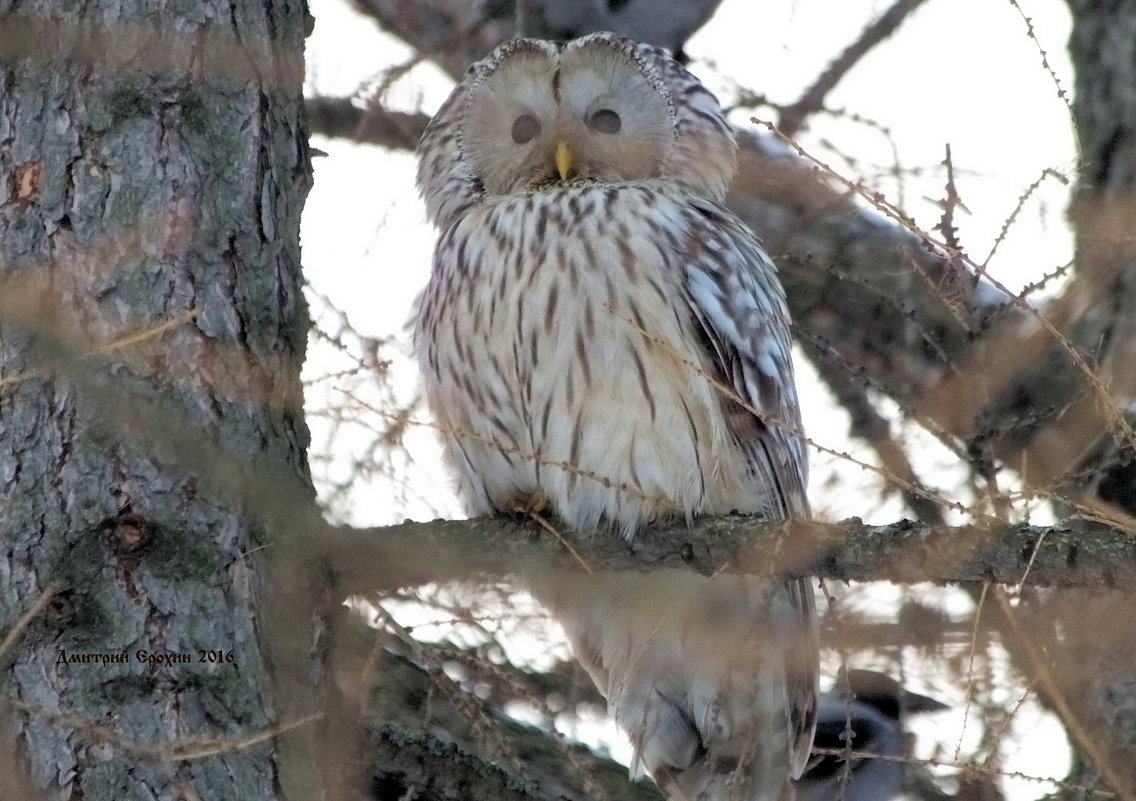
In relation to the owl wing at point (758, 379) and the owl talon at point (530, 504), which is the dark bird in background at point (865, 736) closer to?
the owl wing at point (758, 379)

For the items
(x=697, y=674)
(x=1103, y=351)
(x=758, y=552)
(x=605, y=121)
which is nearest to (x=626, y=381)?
(x=758, y=552)

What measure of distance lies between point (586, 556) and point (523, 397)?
45cm

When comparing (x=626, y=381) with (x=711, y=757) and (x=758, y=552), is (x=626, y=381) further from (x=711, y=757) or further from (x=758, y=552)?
(x=711, y=757)

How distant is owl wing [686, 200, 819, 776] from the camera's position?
4020 mm

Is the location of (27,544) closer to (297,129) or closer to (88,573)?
(88,573)

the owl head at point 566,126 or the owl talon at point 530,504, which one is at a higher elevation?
the owl head at point 566,126

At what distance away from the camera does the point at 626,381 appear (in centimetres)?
386

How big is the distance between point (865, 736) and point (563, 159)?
1747 mm

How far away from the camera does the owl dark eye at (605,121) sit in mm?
4559

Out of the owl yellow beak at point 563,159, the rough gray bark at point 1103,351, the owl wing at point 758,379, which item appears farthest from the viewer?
the owl yellow beak at point 563,159

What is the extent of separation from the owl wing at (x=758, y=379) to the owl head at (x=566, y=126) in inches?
14.1

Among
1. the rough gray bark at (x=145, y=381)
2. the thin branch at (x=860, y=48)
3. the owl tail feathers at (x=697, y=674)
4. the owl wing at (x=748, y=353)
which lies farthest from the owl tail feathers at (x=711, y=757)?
the thin branch at (x=860, y=48)

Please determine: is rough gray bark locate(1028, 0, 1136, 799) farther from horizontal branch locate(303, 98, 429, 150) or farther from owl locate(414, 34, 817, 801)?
horizontal branch locate(303, 98, 429, 150)

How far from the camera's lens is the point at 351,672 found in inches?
139
